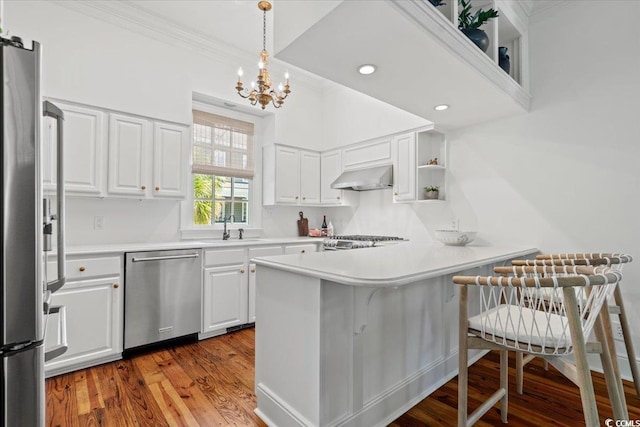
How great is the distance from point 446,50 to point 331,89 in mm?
3142

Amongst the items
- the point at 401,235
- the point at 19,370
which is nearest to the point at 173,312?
the point at 19,370

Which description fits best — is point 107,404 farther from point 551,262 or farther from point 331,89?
point 331,89

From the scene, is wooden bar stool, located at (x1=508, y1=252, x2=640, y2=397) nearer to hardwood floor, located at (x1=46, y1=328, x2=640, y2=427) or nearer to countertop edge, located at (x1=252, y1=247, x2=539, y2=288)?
hardwood floor, located at (x1=46, y1=328, x2=640, y2=427)

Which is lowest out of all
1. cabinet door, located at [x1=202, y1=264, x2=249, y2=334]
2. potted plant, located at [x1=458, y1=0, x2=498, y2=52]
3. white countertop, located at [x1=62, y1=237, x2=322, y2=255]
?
cabinet door, located at [x1=202, y1=264, x2=249, y2=334]

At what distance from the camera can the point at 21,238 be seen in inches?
31.7

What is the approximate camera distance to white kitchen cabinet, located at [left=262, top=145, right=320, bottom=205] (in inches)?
166

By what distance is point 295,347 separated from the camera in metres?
1.67

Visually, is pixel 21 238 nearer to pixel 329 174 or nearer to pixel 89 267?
pixel 89 267

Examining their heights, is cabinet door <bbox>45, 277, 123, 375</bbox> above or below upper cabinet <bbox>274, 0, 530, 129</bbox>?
below

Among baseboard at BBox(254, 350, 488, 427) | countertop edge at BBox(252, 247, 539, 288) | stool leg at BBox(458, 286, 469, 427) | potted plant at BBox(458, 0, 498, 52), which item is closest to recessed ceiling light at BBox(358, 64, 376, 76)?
potted plant at BBox(458, 0, 498, 52)

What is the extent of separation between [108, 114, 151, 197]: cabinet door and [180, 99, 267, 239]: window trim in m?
0.47

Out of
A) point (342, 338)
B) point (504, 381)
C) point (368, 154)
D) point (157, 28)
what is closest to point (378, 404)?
point (342, 338)

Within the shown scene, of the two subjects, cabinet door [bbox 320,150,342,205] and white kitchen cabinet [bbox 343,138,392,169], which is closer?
white kitchen cabinet [bbox 343,138,392,169]

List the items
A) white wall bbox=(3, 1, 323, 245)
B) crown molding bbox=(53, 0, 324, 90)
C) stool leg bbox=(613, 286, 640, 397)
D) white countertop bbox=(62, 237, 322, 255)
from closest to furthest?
stool leg bbox=(613, 286, 640, 397), white countertop bbox=(62, 237, 322, 255), white wall bbox=(3, 1, 323, 245), crown molding bbox=(53, 0, 324, 90)
